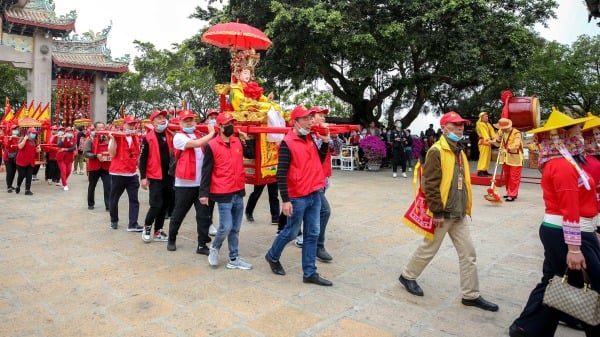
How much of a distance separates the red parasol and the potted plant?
31.2ft

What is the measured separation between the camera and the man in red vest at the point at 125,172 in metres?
6.33

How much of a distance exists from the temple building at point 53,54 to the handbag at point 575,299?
63.0 ft

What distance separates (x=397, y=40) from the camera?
566 inches

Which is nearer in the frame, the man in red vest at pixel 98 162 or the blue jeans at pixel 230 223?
the blue jeans at pixel 230 223

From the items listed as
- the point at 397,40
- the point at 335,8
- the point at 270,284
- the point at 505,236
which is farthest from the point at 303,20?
the point at 270,284

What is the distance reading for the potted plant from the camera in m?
16.0

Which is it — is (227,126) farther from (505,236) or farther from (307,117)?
(505,236)

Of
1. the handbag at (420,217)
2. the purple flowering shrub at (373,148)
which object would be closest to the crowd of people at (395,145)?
the purple flowering shrub at (373,148)

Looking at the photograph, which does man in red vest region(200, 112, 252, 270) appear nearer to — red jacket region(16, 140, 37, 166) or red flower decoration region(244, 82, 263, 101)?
red flower decoration region(244, 82, 263, 101)

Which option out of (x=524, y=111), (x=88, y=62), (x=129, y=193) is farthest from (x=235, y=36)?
(x=88, y=62)

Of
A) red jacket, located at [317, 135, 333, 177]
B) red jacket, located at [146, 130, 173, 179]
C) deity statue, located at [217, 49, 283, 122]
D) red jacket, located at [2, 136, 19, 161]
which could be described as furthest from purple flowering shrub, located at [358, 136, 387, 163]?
red jacket, located at [146, 130, 173, 179]

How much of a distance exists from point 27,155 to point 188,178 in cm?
668

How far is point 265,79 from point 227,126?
1282cm

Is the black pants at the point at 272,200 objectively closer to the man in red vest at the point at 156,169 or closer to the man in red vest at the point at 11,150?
the man in red vest at the point at 156,169
